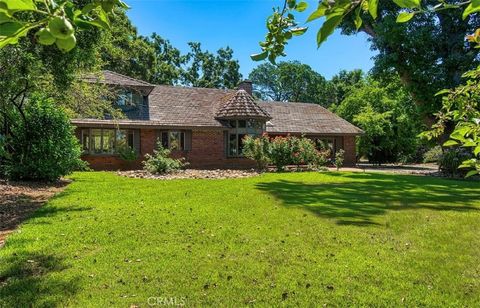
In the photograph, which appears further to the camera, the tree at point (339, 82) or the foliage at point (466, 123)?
the tree at point (339, 82)

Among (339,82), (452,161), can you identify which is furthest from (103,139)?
(339,82)

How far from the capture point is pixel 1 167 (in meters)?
14.6

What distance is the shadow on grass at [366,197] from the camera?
33.1ft

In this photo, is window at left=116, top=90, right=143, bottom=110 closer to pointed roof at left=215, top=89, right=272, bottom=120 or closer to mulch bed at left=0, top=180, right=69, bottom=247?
pointed roof at left=215, top=89, right=272, bottom=120

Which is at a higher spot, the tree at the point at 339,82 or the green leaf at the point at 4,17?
the tree at the point at 339,82

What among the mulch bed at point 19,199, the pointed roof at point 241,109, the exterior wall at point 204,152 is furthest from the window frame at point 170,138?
the mulch bed at point 19,199

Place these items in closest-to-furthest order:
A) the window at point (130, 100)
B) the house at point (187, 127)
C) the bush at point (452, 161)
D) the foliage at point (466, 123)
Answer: the foliage at point (466, 123)
the bush at point (452, 161)
the house at point (187, 127)
the window at point (130, 100)

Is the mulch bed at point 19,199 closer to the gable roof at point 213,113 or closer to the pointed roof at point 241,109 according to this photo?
the gable roof at point 213,113

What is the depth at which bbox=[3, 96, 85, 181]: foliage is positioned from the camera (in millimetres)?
14211

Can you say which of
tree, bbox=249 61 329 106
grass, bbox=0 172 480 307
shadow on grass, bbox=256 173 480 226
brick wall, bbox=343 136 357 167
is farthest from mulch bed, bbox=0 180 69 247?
tree, bbox=249 61 329 106

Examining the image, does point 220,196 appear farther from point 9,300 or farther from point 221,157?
point 221,157

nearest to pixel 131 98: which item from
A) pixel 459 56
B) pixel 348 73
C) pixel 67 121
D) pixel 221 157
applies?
pixel 221 157

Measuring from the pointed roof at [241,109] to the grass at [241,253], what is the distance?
15.7m

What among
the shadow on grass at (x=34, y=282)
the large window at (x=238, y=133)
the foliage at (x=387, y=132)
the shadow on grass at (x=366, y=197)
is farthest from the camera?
the foliage at (x=387, y=132)
